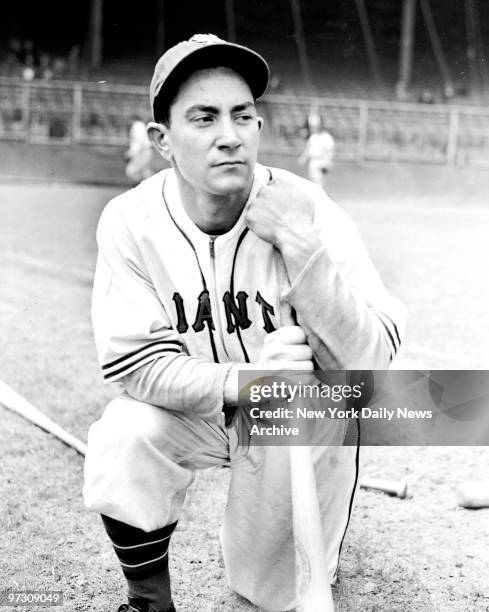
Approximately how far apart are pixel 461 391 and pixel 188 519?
4.19 ft

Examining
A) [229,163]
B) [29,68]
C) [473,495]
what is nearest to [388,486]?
[473,495]

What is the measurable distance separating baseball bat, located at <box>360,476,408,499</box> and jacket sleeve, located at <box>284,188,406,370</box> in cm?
82

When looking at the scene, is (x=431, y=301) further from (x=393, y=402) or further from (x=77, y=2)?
(x=77, y=2)

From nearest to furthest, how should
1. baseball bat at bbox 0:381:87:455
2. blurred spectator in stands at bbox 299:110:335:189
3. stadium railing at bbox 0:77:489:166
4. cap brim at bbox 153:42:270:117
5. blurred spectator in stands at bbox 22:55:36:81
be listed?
cap brim at bbox 153:42:270:117 < baseball bat at bbox 0:381:87:455 < blurred spectator in stands at bbox 299:110:335:189 < stadium railing at bbox 0:77:489:166 < blurred spectator in stands at bbox 22:55:36:81

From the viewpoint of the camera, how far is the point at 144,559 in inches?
68.6

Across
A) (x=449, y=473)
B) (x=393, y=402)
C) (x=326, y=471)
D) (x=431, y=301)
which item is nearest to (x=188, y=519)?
(x=326, y=471)

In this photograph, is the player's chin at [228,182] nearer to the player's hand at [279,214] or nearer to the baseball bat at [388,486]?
the player's hand at [279,214]

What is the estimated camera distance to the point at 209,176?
1.77m

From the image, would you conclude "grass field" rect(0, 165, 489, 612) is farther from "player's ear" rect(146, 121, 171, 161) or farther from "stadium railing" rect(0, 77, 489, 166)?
"stadium railing" rect(0, 77, 489, 166)

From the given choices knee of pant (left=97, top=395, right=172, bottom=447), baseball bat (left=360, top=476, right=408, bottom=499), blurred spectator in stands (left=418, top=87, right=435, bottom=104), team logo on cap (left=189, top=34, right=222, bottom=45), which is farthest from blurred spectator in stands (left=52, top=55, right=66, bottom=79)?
knee of pant (left=97, top=395, right=172, bottom=447)

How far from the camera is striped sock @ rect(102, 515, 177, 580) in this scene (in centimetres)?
173

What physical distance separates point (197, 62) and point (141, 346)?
587mm

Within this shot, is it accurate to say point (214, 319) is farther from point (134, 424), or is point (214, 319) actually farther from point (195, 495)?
point (195, 495)

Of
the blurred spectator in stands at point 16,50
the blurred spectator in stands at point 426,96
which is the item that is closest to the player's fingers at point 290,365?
the blurred spectator in stands at point 426,96
